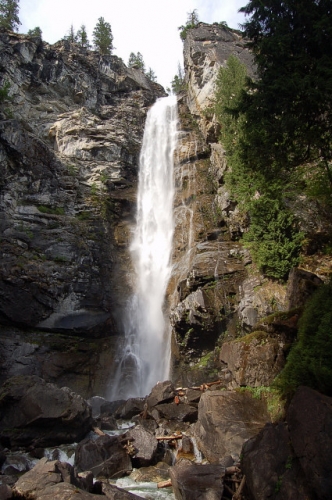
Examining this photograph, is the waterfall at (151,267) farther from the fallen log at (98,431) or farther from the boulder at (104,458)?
the boulder at (104,458)

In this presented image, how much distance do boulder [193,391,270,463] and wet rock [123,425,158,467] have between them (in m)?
1.46

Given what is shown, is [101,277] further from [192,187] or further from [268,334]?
[268,334]

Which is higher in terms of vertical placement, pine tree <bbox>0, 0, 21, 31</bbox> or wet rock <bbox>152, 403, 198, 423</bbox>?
pine tree <bbox>0, 0, 21, 31</bbox>

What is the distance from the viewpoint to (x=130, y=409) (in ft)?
48.0

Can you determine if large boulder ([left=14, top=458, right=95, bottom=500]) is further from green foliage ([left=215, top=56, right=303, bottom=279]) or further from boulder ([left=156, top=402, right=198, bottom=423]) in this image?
green foliage ([left=215, top=56, right=303, bottom=279])

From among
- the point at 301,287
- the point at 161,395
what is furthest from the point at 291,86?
the point at 161,395

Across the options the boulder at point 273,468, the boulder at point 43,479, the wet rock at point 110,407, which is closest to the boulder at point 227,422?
the boulder at point 273,468

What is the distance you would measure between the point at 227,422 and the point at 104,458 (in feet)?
12.7

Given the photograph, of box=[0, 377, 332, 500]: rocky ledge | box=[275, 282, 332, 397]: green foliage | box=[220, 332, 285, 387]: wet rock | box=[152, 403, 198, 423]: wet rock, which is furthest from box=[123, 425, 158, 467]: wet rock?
box=[275, 282, 332, 397]: green foliage

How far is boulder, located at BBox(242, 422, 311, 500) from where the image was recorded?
18.5 feet

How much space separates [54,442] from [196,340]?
26.3 feet

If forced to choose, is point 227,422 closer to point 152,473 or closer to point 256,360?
point 256,360

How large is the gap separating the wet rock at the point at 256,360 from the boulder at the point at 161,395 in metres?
3.27

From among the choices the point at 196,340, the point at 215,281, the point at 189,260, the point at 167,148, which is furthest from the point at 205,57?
the point at 196,340
